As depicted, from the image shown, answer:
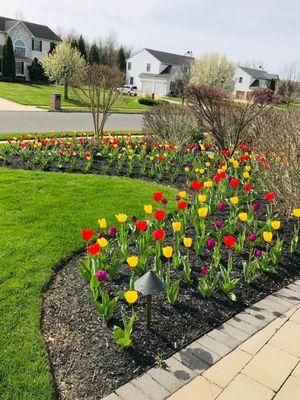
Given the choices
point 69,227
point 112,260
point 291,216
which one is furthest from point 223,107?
point 112,260

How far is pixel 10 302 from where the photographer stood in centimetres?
355

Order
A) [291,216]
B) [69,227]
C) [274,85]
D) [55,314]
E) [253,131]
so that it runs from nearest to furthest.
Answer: [55,314] < [69,227] < [291,216] < [253,131] < [274,85]

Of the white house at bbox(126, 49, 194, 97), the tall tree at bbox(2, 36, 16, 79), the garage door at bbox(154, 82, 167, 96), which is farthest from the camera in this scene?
the white house at bbox(126, 49, 194, 97)

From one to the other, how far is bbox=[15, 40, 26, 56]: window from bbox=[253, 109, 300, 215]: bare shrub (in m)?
47.9

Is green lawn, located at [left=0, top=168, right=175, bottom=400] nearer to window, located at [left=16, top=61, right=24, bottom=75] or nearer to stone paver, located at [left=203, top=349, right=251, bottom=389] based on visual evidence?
stone paver, located at [left=203, top=349, right=251, bottom=389]

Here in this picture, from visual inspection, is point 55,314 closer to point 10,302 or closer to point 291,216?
point 10,302

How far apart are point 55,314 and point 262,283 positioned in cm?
217

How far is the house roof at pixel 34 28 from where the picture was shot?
47.7 metres

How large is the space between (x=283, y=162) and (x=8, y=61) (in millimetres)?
40405

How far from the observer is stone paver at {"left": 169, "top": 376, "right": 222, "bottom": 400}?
8.50 ft

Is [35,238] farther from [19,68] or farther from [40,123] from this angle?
[19,68]

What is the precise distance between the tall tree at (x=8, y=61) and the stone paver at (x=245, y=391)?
42776mm

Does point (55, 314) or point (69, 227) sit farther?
point (69, 227)

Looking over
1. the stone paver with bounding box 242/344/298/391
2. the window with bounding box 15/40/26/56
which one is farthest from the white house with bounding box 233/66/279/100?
the stone paver with bounding box 242/344/298/391
